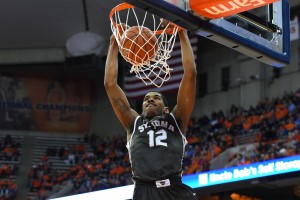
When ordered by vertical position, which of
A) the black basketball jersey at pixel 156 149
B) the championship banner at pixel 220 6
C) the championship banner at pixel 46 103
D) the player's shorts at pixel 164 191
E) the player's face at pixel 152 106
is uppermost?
the championship banner at pixel 46 103

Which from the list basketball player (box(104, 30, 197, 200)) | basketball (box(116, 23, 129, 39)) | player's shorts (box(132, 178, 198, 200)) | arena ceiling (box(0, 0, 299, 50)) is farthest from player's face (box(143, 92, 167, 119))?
arena ceiling (box(0, 0, 299, 50))

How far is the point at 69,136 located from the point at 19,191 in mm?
5010

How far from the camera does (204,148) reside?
18359 mm

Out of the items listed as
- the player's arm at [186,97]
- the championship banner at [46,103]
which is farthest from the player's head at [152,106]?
the championship banner at [46,103]

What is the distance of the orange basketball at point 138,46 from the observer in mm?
5336

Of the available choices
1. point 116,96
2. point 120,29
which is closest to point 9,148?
point 120,29

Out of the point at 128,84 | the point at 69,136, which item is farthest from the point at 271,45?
the point at 69,136

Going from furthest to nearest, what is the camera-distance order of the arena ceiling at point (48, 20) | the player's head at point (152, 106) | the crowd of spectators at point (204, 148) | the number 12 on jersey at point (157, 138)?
the arena ceiling at point (48, 20) < the crowd of spectators at point (204, 148) < the player's head at point (152, 106) < the number 12 on jersey at point (157, 138)

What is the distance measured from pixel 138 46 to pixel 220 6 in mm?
825

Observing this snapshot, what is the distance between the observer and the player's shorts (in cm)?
439

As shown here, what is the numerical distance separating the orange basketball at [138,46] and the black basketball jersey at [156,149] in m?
0.88

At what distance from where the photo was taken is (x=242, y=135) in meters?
18.1

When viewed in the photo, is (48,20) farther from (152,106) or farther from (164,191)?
(164,191)

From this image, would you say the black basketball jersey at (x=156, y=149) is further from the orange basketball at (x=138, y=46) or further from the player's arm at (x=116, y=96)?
the orange basketball at (x=138, y=46)
